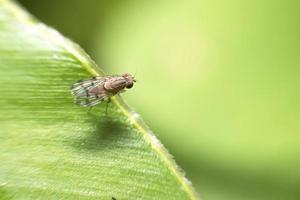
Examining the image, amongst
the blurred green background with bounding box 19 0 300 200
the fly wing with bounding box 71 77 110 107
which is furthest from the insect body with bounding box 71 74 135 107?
the blurred green background with bounding box 19 0 300 200

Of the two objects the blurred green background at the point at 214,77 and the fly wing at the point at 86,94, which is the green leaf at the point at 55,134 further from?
the blurred green background at the point at 214,77

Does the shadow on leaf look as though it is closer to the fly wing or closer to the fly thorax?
the fly wing

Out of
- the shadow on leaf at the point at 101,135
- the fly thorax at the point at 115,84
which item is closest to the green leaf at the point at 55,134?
the shadow on leaf at the point at 101,135

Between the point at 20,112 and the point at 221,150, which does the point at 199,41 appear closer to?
the point at 221,150

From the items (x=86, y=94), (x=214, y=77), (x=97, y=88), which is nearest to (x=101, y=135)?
(x=86, y=94)

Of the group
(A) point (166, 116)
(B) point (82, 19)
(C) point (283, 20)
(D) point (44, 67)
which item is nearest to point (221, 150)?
(A) point (166, 116)

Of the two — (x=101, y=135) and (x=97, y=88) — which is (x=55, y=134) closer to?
(x=101, y=135)
